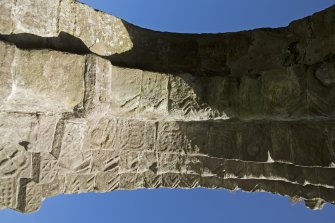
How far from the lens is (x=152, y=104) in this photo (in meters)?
4.40

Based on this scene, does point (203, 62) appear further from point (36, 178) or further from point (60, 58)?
point (36, 178)

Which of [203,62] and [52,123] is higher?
[203,62]

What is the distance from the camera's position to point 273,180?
5719mm

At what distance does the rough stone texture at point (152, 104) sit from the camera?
149 inches

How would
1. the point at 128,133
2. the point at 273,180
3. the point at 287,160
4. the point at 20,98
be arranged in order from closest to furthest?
the point at 20,98, the point at 287,160, the point at 128,133, the point at 273,180

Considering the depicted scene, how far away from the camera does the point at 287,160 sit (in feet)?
14.9

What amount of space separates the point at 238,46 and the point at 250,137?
111 cm

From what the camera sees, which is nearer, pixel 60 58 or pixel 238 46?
pixel 60 58

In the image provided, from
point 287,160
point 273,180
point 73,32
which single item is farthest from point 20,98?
point 273,180

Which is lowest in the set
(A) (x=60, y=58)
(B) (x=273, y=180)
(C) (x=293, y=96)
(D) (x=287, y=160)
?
(B) (x=273, y=180)

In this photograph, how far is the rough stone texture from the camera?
3.79m

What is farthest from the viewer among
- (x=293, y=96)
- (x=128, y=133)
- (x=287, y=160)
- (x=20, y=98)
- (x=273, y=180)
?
(x=273, y=180)

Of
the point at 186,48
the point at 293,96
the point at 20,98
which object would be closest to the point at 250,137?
the point at 293,96

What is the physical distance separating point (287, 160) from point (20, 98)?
2.88 metres
